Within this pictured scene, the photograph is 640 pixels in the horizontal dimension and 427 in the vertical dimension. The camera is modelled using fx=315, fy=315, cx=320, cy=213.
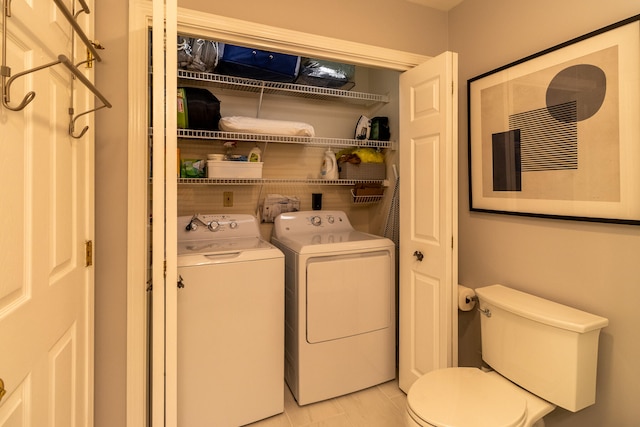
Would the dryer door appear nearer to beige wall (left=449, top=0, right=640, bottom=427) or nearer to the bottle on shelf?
beige wall (left=449, top=0, right=640, bottom=427)

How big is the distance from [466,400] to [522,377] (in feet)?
1.05

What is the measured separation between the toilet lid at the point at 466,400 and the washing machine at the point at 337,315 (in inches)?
27.2

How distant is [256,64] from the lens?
215 centimetres

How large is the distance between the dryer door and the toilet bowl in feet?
2.23

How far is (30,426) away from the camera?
814 mm

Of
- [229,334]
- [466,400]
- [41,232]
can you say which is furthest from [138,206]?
[466,400]

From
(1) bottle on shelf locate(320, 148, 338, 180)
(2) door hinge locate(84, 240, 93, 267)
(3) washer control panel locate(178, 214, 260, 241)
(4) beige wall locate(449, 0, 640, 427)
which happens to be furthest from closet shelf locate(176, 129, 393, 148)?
(2) door hinge locate(84, 240, 93, 267)

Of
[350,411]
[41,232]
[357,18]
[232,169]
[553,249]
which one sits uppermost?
[357,18]

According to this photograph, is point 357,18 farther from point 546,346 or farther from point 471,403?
point 471,403

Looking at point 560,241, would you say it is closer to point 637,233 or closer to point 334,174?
point 637,233

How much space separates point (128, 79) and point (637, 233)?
2166 millimetres

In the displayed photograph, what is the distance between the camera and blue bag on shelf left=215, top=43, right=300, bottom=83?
2094mm

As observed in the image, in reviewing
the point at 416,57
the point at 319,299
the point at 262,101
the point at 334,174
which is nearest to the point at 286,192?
the point at 334,174

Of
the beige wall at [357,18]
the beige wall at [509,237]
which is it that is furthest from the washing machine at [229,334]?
the beige wall at [357,18]
